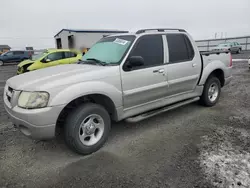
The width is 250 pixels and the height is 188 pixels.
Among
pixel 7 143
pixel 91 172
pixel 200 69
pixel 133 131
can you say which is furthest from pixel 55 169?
pixel 200 69

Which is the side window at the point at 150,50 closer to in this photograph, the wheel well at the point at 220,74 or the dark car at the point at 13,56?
the wheel well at the point at 220,74

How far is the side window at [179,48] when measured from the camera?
4.02 meters

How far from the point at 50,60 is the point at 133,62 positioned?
954cm

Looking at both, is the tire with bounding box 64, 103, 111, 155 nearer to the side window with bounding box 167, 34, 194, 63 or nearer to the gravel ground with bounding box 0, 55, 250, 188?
the gravel ground with bounding box 0, 55, 250, 188

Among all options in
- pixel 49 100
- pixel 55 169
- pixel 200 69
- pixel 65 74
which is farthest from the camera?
pixel 200 69

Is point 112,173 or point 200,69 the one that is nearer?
point 112,173

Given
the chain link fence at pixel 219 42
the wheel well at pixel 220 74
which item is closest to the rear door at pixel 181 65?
the wheel well at pixel 220 74

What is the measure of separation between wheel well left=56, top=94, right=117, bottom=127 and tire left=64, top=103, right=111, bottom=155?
16 centimetres

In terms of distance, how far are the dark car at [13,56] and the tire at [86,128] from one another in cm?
2259

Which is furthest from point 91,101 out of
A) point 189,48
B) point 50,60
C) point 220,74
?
point 50,60

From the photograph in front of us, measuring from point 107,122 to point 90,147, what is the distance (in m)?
0.47

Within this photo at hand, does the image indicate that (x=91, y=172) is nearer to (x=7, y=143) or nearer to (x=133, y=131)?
(x=133, y=131)

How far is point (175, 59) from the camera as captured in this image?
405 centimetres

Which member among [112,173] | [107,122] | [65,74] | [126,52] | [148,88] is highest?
[126,52]
